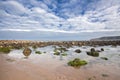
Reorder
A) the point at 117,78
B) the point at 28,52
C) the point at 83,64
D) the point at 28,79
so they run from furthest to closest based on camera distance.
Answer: the point at 28,52 → the point at 83,64 → the point at 117,78 → the point at 28,79

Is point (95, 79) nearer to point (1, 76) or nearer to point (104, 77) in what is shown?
point (104, 77)

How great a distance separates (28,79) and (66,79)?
8.36 feet

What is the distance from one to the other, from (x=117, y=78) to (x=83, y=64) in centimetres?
523

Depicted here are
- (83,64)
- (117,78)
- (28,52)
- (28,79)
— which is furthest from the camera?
(28,52)

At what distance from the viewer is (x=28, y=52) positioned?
26984mm

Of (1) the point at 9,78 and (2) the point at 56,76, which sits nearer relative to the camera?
(1) the point at 9,78

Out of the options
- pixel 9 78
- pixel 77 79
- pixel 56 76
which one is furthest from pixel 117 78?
pixel 9 78

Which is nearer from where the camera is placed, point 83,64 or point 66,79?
point 66,79

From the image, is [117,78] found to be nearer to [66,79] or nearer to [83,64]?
[66,79]

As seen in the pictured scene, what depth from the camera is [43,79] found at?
1045 cm

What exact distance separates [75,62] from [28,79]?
685 centimetres

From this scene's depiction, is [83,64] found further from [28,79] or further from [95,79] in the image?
[28,79]

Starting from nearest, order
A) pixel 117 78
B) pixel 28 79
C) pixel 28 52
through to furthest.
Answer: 1. pixel 28 79
2. pixel 117 78
3. pixel 28 52

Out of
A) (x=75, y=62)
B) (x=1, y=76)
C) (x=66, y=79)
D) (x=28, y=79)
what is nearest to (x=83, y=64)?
(x=75, y=62)
